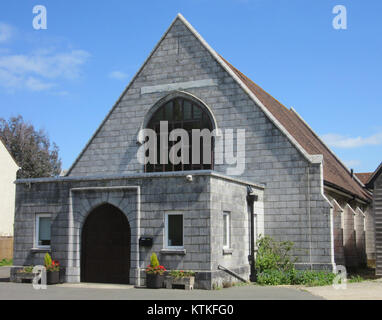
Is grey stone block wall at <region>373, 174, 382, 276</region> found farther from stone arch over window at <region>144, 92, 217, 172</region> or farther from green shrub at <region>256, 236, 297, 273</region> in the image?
stone arch over window at <region>144, 92, 217, 172</region>

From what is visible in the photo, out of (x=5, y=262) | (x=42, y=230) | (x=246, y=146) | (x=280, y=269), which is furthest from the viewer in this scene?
(x=5, y=262)

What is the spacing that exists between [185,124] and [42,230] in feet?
26.4

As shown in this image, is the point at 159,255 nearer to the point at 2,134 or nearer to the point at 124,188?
the point at 124,188

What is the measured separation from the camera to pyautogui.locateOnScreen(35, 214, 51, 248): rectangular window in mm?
21594

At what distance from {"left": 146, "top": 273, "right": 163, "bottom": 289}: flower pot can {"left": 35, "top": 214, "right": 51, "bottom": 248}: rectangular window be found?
5147mm

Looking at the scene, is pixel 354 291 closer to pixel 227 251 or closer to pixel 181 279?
pixel 227 251

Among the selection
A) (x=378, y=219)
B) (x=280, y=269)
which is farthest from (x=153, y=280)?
(x=378, y=219)

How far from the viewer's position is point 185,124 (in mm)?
25188

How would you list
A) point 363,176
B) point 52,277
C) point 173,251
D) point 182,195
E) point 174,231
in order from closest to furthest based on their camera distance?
point 173,251 < point 182,195 < point 174,231 < point 52,277 < point 363,176

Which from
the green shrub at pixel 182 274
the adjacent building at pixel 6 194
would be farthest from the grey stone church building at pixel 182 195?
the adjacent building at pixel 6 194
